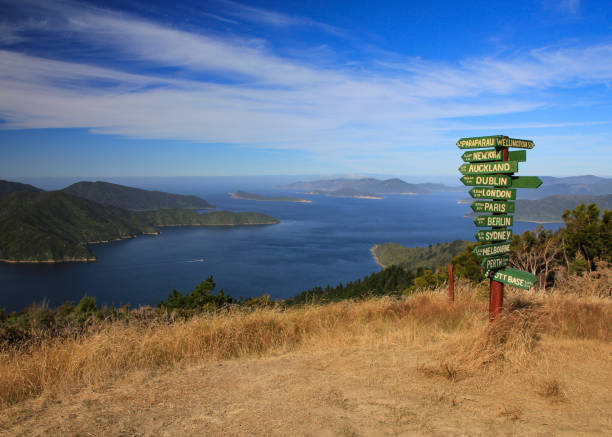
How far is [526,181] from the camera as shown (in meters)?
4.38

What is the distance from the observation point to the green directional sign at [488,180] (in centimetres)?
443

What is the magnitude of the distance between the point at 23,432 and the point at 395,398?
269 cm

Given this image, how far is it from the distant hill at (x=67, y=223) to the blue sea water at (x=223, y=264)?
23.5ft

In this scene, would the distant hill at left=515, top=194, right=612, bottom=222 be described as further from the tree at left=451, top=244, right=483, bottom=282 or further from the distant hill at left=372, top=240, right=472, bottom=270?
the tree at left=451, top=244, right=483, bottom=282

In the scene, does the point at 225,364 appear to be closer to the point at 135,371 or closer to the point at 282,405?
the point at 135,371

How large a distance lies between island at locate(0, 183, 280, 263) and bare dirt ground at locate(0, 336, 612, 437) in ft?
349

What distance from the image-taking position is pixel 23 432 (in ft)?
8.73

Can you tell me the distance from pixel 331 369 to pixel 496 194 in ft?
8.72

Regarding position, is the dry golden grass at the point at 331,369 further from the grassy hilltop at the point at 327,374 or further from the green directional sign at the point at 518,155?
the green directional sign at the point at 518,155

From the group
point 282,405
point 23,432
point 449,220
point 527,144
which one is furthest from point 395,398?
point 449,220

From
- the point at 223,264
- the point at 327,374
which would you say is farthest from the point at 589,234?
the point at 223,264

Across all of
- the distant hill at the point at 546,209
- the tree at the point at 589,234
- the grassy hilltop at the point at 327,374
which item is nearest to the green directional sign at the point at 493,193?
the grassy hilltop at the point at 327,374

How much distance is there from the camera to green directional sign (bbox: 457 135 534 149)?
4410mm

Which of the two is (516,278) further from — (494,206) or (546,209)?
(546,209)
